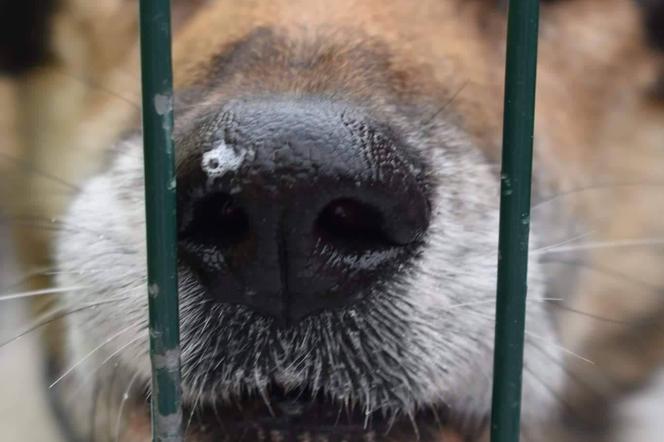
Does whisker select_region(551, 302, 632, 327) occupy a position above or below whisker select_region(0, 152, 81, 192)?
below

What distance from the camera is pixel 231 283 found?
3.75ft

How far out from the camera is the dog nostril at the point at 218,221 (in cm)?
110

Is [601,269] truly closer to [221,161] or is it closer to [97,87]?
[221,161]

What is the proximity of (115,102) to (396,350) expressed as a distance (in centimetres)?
85

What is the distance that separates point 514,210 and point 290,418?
0.53 meters

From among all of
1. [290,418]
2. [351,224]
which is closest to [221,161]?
[351,224]

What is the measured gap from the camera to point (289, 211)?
108 cm

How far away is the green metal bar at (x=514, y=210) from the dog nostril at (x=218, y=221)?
1.04 ft

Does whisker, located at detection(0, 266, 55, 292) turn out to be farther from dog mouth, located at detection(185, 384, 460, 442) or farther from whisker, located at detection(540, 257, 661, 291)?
whisker, located at detection(540, 257, 661, 291)

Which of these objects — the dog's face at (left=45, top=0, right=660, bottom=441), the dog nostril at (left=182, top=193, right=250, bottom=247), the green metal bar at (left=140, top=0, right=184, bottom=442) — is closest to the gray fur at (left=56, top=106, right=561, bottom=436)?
the dog's face at (left=45, top=0, right=660, bottom=441)

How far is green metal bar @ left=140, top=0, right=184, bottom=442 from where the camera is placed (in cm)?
88

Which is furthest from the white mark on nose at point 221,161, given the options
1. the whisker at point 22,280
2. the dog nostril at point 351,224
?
the whisker at point 22,280

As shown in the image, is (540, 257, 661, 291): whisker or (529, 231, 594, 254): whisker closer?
(529, 231, 594, 254): whisker

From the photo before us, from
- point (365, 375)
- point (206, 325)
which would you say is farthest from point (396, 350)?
point (206, 325)
